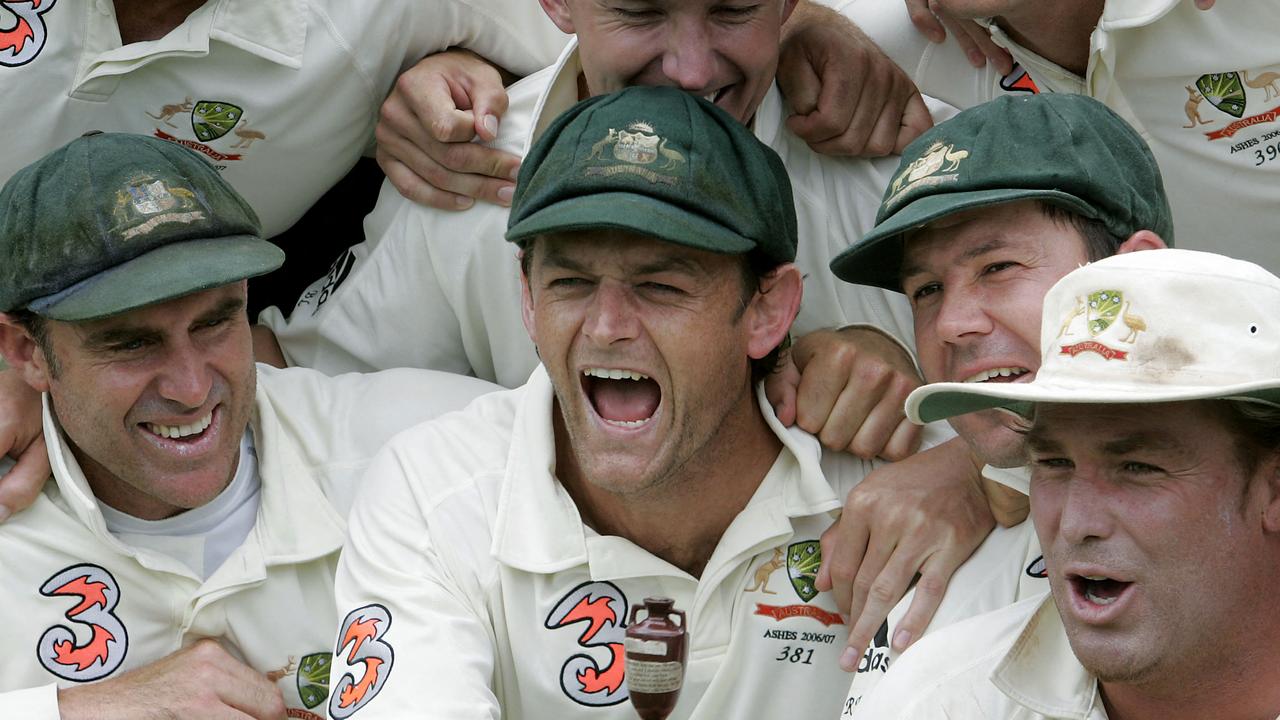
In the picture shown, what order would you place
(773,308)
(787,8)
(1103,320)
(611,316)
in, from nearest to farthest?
(1103,320), (611,316), (773,308), (787,8)

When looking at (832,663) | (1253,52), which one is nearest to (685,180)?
(832,663)

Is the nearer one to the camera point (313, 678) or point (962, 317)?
point (962, 317)

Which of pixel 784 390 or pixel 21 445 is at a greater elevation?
pixel 784 390

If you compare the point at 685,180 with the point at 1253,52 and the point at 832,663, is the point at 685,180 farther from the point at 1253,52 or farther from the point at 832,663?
the point at 1253,52

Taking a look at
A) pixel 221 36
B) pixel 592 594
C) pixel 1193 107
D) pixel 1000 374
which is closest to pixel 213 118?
pixel 221 36

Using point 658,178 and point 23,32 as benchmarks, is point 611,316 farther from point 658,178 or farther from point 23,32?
point 23,32

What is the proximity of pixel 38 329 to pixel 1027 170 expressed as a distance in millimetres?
2009

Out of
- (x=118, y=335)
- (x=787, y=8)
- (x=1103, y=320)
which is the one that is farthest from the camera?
(x=787, y=8)

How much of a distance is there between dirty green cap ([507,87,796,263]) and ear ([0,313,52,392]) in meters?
1.06

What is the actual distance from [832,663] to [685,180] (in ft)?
3.08

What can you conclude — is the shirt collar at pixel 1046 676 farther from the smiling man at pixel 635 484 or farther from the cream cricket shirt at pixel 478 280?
the cream cricket shirt at pixel 478 280

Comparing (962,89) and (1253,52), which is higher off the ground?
(1253,52)

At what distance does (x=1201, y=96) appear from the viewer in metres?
3.74

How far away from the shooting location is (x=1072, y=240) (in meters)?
3.04
